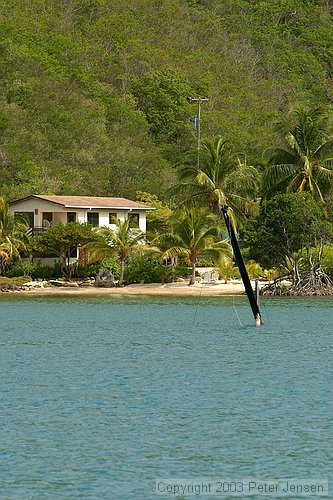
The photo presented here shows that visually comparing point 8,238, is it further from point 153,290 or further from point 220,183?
point 220,183

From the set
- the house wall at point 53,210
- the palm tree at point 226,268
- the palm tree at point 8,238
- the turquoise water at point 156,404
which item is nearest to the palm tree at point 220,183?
the palm tree at point 226,268

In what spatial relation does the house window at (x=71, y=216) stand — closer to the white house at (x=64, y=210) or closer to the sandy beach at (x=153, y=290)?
the white house at (x=64, y=210)

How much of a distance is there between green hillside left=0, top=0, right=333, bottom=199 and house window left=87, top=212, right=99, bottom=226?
10972mm

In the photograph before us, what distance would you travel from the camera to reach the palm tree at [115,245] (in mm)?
51125

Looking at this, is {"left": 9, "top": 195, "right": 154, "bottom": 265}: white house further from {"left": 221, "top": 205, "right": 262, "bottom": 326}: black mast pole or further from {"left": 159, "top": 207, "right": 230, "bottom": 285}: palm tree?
{"left": 221, "top": 205, "right": 262, "bottom": 326}: black mast pole

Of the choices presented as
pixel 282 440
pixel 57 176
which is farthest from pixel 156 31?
pixel 282 440

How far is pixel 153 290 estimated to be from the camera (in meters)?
50.5

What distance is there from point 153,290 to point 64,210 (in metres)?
8.95

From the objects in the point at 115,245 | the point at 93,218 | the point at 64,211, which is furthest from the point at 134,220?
the point at 115,245

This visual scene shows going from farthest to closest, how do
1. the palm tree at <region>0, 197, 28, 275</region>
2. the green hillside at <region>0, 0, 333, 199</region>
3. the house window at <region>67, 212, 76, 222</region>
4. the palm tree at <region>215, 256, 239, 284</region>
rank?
the green hillside at <region>0, 0, 333, 199</region> < the house window at <region>67, 212, 76, 222</region> < the palm tree at <region>215, 256, 239, 284</region> < the palm tree at <region>0, 197, 28, 275</region>

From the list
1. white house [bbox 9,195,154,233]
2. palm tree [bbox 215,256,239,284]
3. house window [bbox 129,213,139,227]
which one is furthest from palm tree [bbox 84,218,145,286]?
house window [bbox 129,213,139,227]

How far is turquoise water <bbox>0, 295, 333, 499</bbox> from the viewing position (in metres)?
14.8

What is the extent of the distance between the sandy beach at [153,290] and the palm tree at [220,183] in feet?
17.8

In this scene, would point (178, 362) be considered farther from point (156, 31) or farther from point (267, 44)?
point (267, 44)
